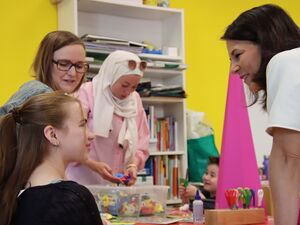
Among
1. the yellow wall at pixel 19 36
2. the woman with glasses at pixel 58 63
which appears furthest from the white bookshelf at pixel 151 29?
the woman with glasses at pixel 58 63

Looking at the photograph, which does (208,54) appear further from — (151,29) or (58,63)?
(58,63)

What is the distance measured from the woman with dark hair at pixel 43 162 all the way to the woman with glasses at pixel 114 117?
895 millimetres

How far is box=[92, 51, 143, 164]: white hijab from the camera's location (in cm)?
237

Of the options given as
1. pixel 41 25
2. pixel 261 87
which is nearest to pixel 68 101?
pixel 261 87

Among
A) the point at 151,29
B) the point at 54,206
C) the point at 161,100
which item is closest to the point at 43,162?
the point at 54,206

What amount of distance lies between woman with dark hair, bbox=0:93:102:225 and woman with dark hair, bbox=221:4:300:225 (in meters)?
0.45

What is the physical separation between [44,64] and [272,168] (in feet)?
3.35

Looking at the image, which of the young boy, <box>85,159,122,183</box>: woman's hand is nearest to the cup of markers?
<box>85,159,122,183</box>: woman's hand

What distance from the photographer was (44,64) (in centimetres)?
189

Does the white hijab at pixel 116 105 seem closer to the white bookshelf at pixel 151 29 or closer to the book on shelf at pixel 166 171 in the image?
the white bookshelf at pixel 151 29

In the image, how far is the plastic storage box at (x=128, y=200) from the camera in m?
1.81

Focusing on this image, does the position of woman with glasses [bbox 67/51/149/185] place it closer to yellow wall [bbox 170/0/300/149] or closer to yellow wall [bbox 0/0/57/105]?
yellow wall [bbox 0/0/57/105]

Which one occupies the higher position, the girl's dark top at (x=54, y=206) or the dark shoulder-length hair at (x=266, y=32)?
the dark shoulder-length hair at (x=266, y=32)

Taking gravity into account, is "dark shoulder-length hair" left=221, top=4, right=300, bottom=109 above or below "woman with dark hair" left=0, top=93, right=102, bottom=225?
above
